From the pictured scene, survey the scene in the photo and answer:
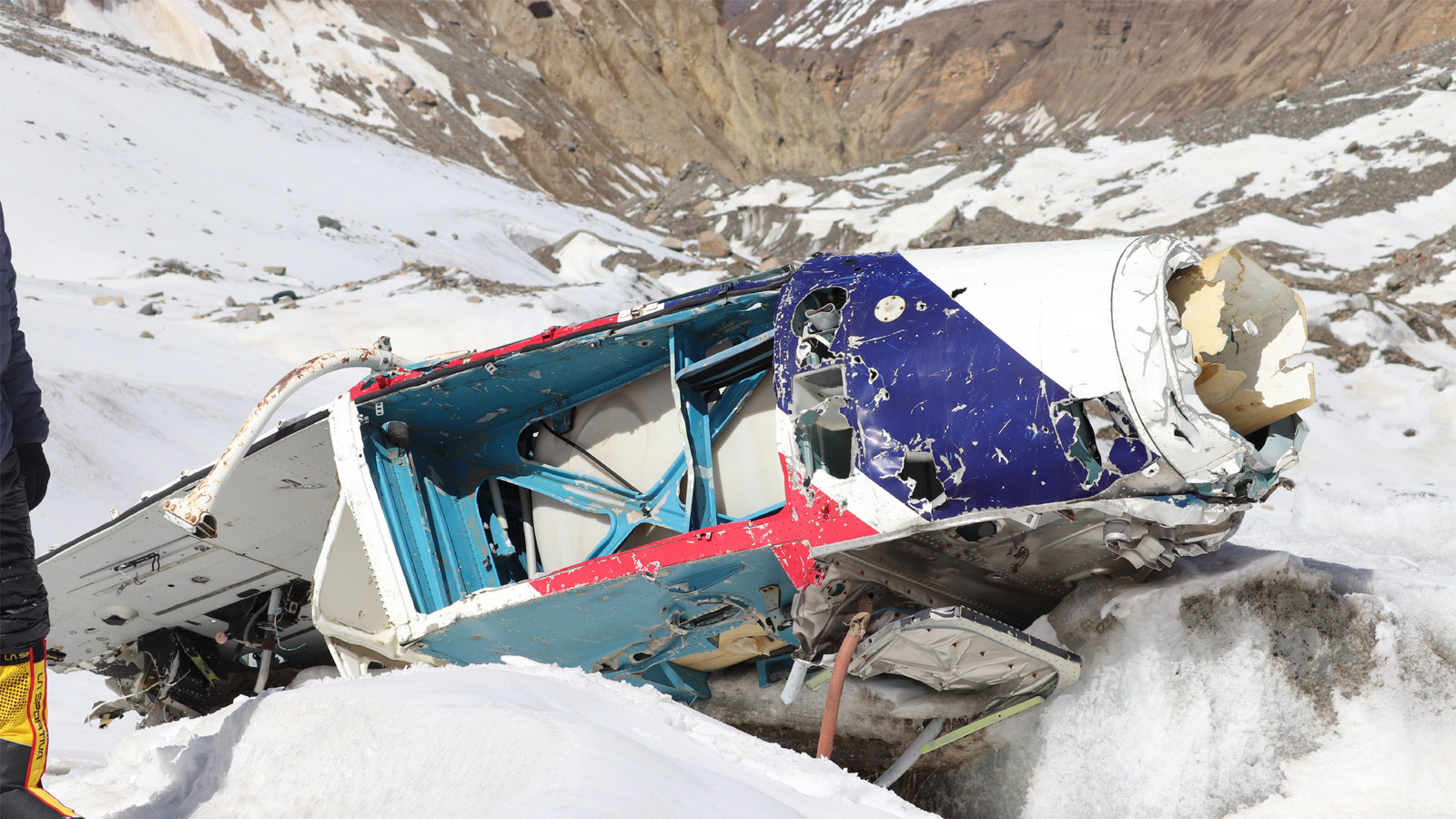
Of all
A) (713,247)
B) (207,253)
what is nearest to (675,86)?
(713,247)

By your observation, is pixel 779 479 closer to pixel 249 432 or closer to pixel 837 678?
pixel 837 678

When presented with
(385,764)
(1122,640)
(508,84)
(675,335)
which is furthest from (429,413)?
(508,84)

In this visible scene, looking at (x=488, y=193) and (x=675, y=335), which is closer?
(x=675, y=335)

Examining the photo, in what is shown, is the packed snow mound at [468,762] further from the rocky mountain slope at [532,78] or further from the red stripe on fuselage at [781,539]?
the rocky mountain slope at [532,78]

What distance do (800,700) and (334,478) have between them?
261cm

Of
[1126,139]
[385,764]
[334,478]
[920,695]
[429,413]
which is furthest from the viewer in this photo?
[1126,139]

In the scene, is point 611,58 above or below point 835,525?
above

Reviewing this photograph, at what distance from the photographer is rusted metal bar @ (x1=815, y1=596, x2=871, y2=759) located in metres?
3.38

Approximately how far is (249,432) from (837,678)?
2616 millimetres

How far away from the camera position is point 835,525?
3336 mm

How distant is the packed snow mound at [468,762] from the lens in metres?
2.30

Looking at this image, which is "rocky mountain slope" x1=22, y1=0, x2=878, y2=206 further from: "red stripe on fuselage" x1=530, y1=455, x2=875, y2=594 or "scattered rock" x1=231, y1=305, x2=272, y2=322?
"red stripe on fuselage" x1=530, y1=455, x2=875, y2=594

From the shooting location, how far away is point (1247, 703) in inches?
131

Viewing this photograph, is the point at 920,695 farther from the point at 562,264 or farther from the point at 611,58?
the point at 611,58
